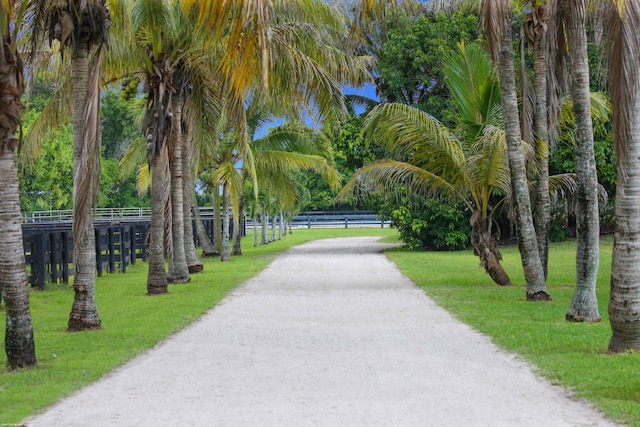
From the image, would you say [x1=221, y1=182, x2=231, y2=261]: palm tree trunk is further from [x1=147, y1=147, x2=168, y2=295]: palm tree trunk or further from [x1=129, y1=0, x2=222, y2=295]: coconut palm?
[x1=147, y1=147, x2=168, y2=295]: palm tree trunk

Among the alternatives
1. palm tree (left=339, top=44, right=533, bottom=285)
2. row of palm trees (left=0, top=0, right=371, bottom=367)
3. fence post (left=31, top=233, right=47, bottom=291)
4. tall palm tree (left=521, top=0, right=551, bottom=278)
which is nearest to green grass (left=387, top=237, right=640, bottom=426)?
tall palm tree (left=521, top=0, right=551, bottom=278)

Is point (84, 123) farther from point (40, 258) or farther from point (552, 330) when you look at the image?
point (40, 258)

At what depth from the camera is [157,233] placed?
1662cm

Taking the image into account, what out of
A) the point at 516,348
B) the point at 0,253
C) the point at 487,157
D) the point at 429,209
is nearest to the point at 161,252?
the point at 487,157

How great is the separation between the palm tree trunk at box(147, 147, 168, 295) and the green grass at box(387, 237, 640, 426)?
5.68 meters

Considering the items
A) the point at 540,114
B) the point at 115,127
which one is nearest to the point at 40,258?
the point at 540,114

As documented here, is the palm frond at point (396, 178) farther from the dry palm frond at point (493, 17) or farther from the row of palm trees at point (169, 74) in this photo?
the dry palm frond at point (493, 17)

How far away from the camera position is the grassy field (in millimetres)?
7152

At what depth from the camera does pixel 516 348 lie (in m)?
9.35

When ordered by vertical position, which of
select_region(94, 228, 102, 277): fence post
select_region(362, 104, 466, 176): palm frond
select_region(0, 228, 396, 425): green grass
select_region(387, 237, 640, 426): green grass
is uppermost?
select_region(362, 104, 466, 176): palm frond

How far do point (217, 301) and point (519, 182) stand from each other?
6099 mm

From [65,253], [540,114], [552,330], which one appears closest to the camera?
[552,330]

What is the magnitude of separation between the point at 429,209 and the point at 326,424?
87.9ft

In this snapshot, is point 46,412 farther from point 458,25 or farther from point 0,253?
point 458,25
